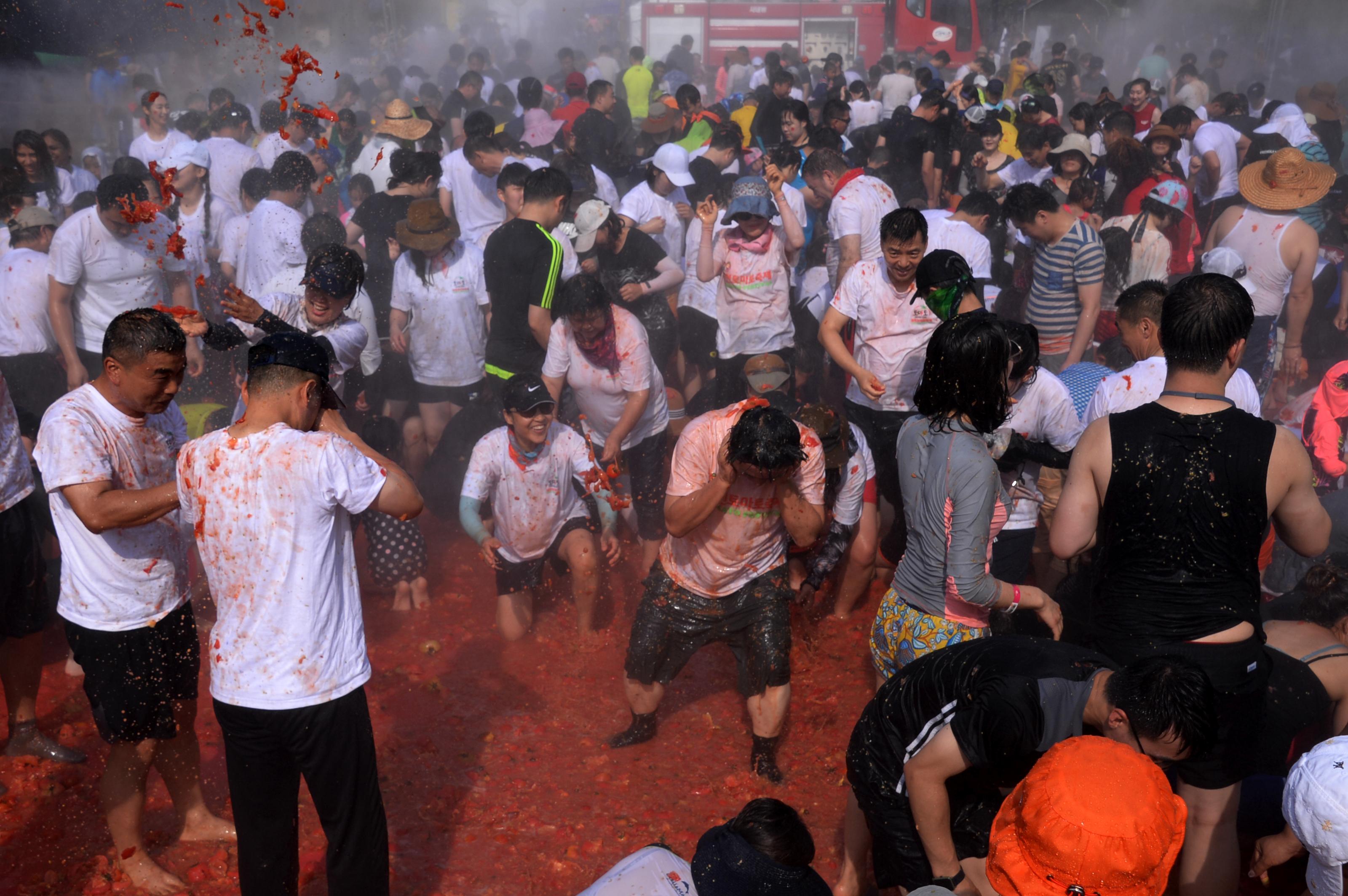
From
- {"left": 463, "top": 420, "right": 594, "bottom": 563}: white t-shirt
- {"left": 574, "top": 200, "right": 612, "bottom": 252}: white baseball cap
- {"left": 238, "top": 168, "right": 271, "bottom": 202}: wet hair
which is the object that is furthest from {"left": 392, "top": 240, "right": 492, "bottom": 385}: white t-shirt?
{"left": 238, "top": 168, "right": 271, "bottom": 202}: wet hair

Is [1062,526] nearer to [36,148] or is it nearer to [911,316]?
[911,316]

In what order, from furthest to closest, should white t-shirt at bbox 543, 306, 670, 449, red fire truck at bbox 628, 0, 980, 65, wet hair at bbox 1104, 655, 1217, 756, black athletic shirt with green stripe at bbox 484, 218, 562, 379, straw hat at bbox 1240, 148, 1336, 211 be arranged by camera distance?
red fire truck at bbox 628, 0, 980, 65 → straw hat at bbox 1240, 148, 1336, 211 → black athletic shirt with green stripe at bbox 484, 218, 562, 379 → white t-shirt at bbox 543, 306, 670, 449 → wet hair at bbox 1104, 655, 1217, 756

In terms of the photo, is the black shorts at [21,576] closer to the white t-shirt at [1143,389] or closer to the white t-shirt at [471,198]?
the white t-shirt at [471,198]

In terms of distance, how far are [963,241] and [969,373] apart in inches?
125

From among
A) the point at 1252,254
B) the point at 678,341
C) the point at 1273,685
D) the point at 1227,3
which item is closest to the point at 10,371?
the point at 678,341

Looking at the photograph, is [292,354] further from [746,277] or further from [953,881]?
[746,277]

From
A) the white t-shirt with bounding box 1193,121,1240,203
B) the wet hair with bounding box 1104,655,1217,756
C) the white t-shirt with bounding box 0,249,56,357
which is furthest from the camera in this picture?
the white t-shirt with bounding box 1193,121,1240,203

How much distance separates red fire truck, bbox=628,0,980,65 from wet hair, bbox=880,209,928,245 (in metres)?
17.9

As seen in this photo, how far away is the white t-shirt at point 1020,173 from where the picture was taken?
8727 mm

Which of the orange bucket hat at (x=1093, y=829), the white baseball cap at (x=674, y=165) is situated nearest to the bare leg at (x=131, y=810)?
the orange bucket hat at (x=1093, y=829)

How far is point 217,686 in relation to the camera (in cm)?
275

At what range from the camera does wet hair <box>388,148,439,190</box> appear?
6703 mm

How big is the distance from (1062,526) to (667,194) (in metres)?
5.66

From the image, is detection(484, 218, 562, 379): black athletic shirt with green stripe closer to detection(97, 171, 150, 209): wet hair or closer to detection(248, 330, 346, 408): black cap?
detection(97, 171, 150, 209): wet hair
